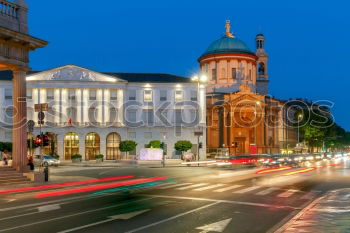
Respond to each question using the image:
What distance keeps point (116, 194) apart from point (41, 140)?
418 inches

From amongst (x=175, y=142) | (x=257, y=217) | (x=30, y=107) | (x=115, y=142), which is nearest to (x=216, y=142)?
(x=175, y=142)

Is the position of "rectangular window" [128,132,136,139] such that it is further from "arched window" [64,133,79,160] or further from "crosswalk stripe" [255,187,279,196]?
"crosswalk stripe" [255,187,279,196]

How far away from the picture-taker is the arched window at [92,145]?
81.5 m

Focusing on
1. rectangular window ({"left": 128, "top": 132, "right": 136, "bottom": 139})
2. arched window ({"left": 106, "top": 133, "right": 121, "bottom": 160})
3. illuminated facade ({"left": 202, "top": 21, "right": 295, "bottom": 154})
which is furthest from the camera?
illuminated facade ({"left": 202, "top": 21, "right": 295, "bottom": 154})

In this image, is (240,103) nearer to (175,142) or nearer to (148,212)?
(175,142)

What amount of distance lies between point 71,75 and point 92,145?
43.3 ft

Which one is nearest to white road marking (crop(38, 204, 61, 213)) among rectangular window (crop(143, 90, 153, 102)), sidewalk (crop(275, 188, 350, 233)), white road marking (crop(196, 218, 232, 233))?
white road marking (crop(196, 218, 232, 233))

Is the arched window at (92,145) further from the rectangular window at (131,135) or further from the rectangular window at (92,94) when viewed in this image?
the rectangular window at (92,94)

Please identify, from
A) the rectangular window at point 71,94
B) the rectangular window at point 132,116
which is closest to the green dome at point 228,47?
the rectangular window at point 132,116

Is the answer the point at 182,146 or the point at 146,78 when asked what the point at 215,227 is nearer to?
the point at 182,146

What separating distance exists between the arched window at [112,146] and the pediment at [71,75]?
10.2 m

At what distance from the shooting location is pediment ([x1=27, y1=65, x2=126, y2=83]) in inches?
3214

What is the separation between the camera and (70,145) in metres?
80.9

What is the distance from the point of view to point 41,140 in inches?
1208
